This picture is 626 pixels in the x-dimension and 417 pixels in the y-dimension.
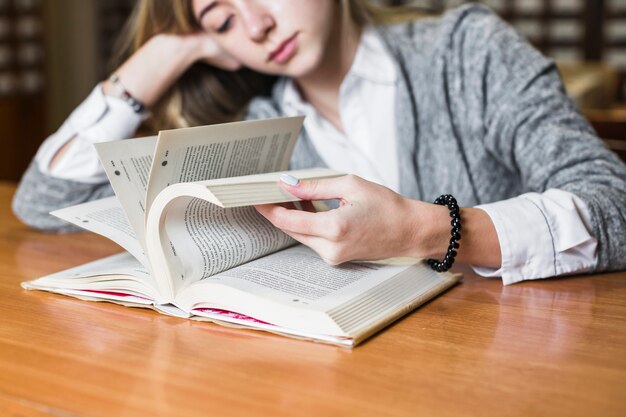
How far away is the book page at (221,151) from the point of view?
90 centimetres

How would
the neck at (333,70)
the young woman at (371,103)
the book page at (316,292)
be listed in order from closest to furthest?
the book page at (316,292), the young woman at (371,103), the neck at (333,70)

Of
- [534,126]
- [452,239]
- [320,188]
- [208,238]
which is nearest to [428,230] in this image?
[452,239]

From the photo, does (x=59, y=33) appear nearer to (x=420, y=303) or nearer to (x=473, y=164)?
(x=473, y=164)

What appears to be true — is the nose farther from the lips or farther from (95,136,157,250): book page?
(95,136,157,250): book page

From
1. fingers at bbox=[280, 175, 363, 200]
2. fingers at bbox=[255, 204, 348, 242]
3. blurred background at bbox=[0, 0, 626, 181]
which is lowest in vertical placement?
blurred background at bbox=[0, 0, 626, 181]

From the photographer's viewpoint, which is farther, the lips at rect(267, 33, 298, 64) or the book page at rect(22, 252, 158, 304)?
the lips at rect(267, 33, 298, 64)

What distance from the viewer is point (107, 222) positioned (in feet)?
3.37

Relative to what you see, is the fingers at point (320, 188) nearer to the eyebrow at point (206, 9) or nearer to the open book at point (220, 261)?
the open book at point (220, 261)

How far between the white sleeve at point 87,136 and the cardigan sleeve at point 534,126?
64 centimetres

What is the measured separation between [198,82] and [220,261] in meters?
0.79

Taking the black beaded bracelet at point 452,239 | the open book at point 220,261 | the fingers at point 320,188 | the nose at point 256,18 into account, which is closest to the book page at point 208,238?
the open book at point 220,261

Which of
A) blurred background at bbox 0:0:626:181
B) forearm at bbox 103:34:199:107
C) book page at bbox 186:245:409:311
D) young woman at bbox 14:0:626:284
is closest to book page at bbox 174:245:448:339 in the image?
book page at bbox 186:245:409:311

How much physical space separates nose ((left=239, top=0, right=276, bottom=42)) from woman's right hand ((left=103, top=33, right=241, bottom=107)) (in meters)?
0.20

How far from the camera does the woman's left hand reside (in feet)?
2.98
